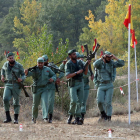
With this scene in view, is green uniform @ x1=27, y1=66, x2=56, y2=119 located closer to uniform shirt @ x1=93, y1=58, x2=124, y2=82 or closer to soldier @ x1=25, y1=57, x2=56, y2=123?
soldier @ x1=25, y1=57, x2=56, y2=123

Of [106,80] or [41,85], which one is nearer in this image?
[41,85]

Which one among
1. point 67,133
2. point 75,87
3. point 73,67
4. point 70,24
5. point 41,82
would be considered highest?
point 70,24

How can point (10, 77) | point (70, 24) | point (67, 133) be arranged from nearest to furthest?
point (67, 133)
point (10, 77)
point (70, 24)

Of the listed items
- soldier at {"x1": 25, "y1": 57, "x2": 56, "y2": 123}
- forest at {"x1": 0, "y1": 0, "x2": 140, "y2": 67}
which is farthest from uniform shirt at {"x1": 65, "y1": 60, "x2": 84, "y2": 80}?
forest at {"x1": 0, "y1": 0, "x2": 140, "y2": 67}

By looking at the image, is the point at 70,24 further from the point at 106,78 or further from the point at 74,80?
the point at 74,80

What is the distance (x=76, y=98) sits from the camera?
974cm

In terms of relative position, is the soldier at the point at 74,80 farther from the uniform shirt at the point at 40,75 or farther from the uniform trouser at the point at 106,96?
the uniform trouser at the point at 106,96

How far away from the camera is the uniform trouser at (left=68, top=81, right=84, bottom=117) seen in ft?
31.9

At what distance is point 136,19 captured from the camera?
110 ft

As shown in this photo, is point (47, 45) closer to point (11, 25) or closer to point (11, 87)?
point (11, 87)

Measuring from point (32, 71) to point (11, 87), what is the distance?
28.3 inches

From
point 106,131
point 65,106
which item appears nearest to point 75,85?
point 106,131

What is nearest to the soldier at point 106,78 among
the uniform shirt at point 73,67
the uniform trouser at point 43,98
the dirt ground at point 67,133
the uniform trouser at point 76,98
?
the uniform shirt at point 73,67

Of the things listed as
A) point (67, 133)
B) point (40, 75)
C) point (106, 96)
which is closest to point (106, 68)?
point (106, 96)
